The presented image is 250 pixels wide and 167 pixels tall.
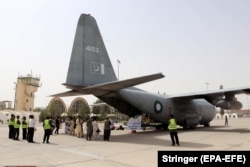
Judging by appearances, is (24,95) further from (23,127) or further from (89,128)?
(89,128)

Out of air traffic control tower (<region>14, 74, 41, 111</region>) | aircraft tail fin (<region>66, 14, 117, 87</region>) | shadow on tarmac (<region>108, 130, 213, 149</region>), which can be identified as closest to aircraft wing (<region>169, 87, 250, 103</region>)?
shadow on tarmac (<region>108, 130, 213, 149</region>)

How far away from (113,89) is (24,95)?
5092cm

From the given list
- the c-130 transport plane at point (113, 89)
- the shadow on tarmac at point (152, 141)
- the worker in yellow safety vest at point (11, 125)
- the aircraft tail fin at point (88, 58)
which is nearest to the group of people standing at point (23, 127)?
the worker in yellow safety vest at point (11, 125)

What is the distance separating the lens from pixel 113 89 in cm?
1677

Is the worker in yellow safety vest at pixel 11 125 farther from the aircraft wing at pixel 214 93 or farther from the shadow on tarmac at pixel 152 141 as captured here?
the aircraft wing at pixel 214 93

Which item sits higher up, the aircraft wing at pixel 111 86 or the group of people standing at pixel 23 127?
the aircraft wing at pixel 111 86

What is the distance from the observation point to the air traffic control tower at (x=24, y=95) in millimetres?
61031

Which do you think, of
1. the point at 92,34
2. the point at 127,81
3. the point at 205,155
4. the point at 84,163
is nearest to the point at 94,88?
the point at 127,81

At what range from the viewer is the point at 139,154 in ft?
33.5

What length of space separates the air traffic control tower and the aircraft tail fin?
48347 mm

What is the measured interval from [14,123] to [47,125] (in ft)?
14.0

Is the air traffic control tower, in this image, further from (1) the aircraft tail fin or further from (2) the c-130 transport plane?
(1) the aircraft tail fin

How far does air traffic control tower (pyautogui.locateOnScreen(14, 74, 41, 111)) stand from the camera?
61.0 metres

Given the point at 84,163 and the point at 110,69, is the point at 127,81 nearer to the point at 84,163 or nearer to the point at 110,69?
the point at 110,69
